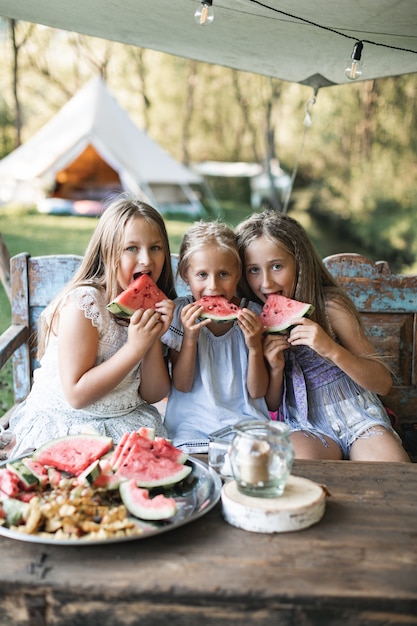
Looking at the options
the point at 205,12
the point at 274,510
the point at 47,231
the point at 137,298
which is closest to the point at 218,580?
the point at 274,510

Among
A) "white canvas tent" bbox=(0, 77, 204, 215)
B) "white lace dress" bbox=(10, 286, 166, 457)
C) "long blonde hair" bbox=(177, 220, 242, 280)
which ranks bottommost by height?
"white lace dress" bbox=(10, 286, 166, 457)

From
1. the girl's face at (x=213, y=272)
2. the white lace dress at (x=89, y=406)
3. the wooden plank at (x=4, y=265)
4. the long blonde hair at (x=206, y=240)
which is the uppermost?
the long blonde hair at (x=206, y=240)

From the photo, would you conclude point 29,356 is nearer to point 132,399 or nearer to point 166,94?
point 132,399

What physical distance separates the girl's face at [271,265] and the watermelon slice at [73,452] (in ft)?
4.40

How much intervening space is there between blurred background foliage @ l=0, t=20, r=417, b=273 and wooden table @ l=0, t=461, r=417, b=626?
15.5 metres

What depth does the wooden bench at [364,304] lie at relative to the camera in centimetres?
400

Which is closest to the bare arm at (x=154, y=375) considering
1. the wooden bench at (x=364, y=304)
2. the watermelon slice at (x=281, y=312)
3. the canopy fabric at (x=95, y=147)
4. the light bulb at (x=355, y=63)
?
the watermelon slice at (x=281, y=312)

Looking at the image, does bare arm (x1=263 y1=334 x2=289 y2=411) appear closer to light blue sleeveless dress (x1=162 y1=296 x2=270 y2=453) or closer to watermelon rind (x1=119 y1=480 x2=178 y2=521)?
light blue sleeveless dress (x1=162 y1=296 x2=270 y2=453)

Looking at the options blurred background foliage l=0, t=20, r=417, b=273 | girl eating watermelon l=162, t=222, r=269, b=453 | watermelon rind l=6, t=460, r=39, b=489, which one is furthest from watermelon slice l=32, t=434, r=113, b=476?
blurred background foliage l=0, t=20, r=417, b=273

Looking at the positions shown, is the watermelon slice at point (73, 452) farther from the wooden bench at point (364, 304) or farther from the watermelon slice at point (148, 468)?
the wooden bench at point (364, 304)

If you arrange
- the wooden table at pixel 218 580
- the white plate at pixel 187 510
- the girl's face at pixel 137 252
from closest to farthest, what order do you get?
the wooden table at pixel 218 580 → the white plate at pixel 187 510 → the girl's face at pixel 137 252

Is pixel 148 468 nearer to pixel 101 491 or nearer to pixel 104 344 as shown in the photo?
pixel 101 491

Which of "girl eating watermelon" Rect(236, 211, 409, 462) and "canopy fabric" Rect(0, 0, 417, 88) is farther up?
"canopy fabric" Rect(0, 0, 417, 88)

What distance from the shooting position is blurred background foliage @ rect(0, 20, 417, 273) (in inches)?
763
